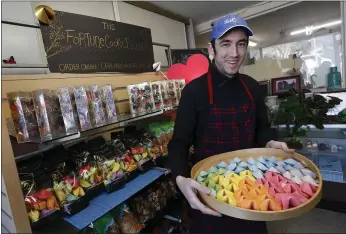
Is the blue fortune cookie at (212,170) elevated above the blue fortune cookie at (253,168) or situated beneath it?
elevated above

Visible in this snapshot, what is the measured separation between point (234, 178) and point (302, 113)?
143 centimetres

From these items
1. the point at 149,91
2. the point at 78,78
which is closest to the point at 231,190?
the point at 149,91

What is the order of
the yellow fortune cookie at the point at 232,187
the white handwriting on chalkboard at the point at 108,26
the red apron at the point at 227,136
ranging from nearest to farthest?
the yellow fortune cookie at the point at 232,187 < the red apron at the point at 227,136 < the white handwriting on chalkboard at the point at 108,26

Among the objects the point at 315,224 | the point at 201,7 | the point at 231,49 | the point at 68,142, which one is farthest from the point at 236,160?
the point at 201,7

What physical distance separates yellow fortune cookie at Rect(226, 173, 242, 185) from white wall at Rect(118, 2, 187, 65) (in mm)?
2314

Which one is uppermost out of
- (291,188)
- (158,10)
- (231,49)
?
(158,10)

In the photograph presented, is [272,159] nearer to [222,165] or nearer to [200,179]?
[222,165]

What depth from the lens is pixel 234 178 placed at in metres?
0.85

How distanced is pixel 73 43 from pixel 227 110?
114cm

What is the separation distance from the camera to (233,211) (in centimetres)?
69

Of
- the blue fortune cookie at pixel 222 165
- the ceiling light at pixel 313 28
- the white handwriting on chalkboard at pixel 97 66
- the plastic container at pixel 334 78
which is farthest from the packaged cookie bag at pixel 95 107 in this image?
the ceiling light at pixel 313 28

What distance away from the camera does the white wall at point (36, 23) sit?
5.41ft

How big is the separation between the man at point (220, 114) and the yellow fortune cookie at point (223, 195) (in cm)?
29

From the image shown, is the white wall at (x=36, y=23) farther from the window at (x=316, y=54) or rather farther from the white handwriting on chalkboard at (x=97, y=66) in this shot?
the window at (x=316, y=54)
